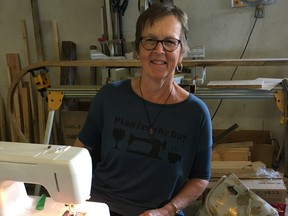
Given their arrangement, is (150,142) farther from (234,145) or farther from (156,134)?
(234,145)

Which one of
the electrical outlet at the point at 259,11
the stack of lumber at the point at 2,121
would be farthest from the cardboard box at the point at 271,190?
the stack of lumber at the point at 2,121

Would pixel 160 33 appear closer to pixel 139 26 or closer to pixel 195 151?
pixel 139 26

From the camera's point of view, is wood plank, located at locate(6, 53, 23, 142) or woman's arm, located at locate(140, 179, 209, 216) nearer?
woman's arm, located at locate(140, 179, 209, 216)

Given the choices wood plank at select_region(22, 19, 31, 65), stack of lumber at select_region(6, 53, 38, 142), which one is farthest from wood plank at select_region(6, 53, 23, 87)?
wood plank at select_region(22, 19, 31, 65)

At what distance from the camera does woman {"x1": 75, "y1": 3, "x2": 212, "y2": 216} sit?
1136 mm

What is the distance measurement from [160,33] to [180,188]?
0.62 meters

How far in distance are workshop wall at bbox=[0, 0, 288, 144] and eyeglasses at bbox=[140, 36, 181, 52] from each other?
1402mm

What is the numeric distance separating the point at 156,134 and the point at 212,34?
5.05 feet

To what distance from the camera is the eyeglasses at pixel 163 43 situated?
112 cm

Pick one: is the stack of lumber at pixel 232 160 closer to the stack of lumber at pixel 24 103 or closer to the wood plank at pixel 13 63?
the stack of lumber at pixel 24 103

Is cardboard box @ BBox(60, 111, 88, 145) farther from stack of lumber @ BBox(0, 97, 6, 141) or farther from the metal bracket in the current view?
stack of lumber @ BBox(0, 97, 6, 141)

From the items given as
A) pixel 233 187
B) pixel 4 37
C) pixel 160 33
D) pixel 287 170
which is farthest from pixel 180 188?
pixel 4 37

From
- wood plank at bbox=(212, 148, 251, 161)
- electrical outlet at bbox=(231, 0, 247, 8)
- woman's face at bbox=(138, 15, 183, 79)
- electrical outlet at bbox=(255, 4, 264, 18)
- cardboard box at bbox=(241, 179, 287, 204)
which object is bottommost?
cardboard box at bbox=(241, 179, 287, 204)

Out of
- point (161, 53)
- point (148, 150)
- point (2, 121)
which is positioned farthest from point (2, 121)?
point (161, 53)
